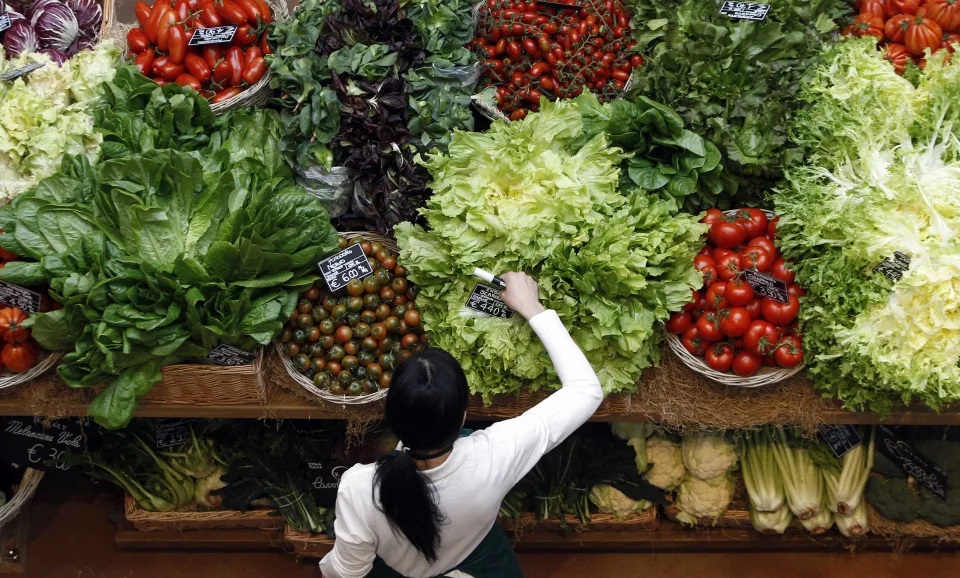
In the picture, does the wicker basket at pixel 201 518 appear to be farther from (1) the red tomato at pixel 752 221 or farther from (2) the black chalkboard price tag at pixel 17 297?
(1) the red tomato at pixel 752 221

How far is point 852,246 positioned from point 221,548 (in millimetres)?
2895

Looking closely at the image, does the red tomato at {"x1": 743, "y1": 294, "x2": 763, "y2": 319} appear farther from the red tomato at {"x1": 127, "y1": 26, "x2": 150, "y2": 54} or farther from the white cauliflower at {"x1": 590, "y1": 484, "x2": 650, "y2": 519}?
the red tomato at {"x1": 127, "y1": 26, "x2": 150, "y2": 54}

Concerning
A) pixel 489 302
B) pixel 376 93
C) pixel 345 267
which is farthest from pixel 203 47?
pixel 489 302

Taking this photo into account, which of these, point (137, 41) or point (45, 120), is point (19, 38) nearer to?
point (137, 41)

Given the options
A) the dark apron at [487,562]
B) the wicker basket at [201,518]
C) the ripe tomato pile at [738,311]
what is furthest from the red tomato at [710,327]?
the wicker basket at [201,518]

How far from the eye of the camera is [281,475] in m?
3.28

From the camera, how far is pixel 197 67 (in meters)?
3.17

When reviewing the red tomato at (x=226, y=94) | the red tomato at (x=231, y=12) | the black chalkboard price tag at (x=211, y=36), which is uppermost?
the red tomato at (x=231, y=12)

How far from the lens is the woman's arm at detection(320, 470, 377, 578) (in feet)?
6.37

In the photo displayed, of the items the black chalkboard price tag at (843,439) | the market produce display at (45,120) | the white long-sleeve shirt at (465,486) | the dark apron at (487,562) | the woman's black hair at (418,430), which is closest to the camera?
the woman's black hair at (418,430)

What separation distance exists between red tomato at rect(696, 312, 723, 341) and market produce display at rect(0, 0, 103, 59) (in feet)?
9.36

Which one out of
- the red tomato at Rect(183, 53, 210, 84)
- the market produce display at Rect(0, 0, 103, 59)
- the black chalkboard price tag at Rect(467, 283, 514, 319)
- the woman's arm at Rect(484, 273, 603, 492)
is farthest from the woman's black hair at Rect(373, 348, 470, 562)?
the market produce display at Rect(0, 0, 103, 59)

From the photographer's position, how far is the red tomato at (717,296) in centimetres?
264

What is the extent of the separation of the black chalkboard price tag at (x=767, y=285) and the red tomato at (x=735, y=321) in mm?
99
